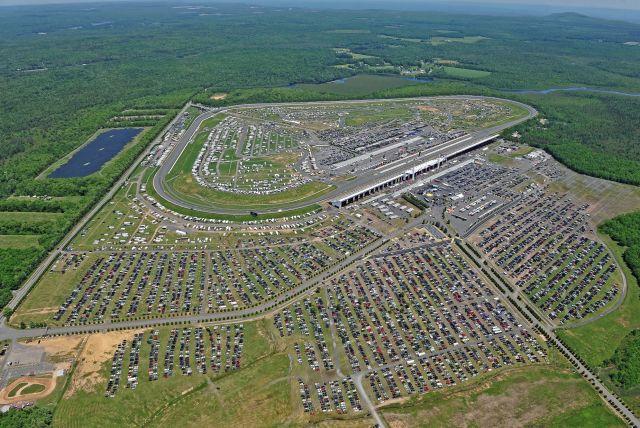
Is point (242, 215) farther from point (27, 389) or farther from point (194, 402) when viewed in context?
point (27, 389)

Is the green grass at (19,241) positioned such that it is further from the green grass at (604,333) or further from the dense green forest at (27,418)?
the green grass at (604,333)

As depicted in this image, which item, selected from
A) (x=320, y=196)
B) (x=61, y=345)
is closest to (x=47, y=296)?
(x=61, y=345)

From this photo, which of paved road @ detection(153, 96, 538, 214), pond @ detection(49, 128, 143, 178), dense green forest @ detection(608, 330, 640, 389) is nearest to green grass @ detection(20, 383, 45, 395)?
paved road @ detection(153, 96, 538, 214)

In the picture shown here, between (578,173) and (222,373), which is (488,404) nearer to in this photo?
(222,373)

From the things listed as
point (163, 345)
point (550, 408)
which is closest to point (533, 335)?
point (550, 408)

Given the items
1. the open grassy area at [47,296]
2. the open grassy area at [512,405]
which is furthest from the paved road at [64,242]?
the open grassy area at [512,405]

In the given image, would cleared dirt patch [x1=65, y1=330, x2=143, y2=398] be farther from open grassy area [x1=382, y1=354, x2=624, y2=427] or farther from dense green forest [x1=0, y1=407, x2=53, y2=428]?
open grassy area [x1=382, y1=354, x2=624, y2=427]

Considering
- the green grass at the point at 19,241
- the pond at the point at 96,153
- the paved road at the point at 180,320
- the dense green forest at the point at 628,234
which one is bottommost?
the pond at the point at 96,153
